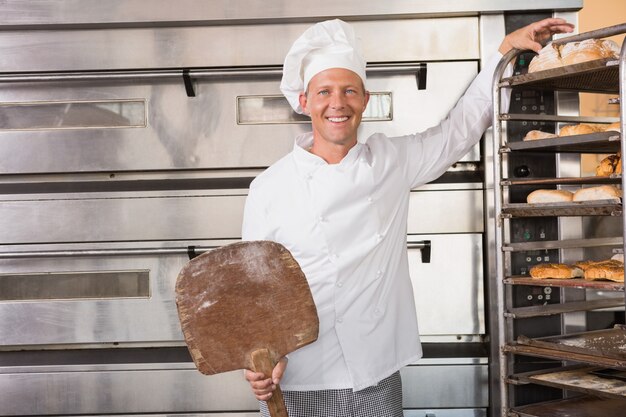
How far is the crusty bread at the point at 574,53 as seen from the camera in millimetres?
1726

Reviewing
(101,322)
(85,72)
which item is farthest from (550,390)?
(85,72)

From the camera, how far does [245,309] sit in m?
1.39

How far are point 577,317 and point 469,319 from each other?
13.3 inches

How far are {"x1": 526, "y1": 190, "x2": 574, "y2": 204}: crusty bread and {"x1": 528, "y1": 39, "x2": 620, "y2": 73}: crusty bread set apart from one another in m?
0.35

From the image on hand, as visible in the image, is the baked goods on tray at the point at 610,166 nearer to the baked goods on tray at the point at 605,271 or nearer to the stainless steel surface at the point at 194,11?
the baked goods on tray at the point at 605,271

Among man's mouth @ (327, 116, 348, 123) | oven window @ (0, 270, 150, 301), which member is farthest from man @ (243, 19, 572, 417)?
oven window @ (0, 270, 150, 301)

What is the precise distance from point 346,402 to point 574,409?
0.71 m

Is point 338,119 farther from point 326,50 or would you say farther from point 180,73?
point 180,73

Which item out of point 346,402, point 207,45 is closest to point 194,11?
point 207,45

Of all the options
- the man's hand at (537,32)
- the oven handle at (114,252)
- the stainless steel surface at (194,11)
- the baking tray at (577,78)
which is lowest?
the oven handle at (114,252)

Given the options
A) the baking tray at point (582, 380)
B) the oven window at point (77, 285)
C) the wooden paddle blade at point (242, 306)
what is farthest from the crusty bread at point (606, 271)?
the oven window at point (77, 285)

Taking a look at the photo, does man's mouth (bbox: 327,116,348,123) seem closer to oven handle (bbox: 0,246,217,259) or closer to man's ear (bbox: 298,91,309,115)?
man's ear (bbox: 298,91,309,115)

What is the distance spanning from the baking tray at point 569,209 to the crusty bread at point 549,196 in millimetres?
107

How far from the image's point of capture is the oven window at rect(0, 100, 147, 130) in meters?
2.35
